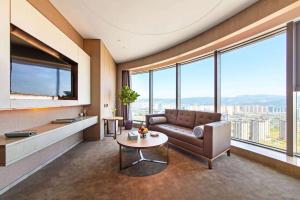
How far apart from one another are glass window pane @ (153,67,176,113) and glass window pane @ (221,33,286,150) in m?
1.83

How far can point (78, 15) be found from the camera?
3090 mm

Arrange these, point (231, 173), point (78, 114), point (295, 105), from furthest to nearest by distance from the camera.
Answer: point (78, 114), point (295, 105), point (231, 173)

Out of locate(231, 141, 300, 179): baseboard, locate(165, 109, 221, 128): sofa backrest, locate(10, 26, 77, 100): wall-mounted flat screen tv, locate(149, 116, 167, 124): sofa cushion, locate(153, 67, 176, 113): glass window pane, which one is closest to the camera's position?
locate(10, 26, 77, 100): wall-mounted flat screen tv

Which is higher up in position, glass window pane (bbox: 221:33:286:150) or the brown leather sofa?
glass window pane (bbox: 221:33:286:150)

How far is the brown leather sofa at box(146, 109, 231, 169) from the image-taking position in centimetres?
261

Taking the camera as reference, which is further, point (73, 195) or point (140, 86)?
point (140, 86)

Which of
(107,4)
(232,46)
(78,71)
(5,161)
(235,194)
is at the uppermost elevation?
(107,4)

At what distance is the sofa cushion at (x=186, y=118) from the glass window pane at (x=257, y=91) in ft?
2.69

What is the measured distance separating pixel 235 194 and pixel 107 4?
3.39 meters

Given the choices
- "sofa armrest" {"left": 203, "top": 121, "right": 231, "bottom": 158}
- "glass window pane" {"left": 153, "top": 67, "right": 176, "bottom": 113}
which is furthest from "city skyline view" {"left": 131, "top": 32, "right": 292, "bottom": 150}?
"sofa armrest" {"left": 203, "top": 121, "right": 231, "bottom": 158}

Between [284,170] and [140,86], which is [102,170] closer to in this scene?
[284,170]

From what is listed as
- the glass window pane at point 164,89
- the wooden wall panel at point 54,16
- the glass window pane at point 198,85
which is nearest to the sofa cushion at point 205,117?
the glass window pane at point 198,85

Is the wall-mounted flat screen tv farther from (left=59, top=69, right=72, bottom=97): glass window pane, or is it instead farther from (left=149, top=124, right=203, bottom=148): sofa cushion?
(left=149, top=124, right=203, bottom=148): sofa cushion

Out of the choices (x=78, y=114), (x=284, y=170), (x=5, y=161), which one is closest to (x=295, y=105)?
(x=284, y=170)
